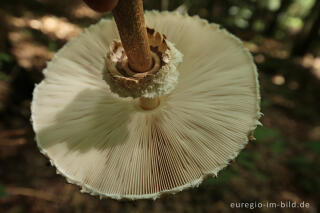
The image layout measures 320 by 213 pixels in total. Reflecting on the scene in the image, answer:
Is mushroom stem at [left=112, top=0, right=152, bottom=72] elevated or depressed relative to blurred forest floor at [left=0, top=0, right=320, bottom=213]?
elevated

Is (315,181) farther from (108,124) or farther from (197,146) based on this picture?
(108,124)

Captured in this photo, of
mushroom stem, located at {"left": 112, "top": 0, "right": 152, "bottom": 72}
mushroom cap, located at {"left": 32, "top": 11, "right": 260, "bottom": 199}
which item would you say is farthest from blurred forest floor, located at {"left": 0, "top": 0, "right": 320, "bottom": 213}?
mushroom stem, located at {"left": 112, "top": 0, "right": 152, "bottom": 72}

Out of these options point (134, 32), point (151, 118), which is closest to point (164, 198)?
point (151, 118)

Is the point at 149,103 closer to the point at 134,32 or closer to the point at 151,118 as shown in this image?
the point at 151,118

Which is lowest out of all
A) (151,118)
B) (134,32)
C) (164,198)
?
(164,198)

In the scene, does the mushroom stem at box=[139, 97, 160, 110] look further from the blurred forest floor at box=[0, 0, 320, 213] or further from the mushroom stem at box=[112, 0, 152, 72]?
the blurred forest floor at box=[0, 0, 320, 213]

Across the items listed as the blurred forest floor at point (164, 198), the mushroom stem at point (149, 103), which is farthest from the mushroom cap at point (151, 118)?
the blurred forest floor at point (164, 198)
